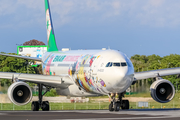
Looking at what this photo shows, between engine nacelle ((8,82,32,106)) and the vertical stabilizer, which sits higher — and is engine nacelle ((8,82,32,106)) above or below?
below

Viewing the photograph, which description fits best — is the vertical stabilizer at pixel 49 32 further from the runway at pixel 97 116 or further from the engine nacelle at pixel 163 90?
the runway at pixel 97 116

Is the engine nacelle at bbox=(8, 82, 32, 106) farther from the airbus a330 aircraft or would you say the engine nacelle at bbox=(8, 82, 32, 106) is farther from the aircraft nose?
the aircraft nose

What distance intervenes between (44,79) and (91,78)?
532 centimetres

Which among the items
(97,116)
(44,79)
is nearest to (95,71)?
(97,116)

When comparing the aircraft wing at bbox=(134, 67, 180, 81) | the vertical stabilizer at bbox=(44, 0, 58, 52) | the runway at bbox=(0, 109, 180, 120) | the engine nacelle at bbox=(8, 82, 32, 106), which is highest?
the vertical stabilizer at bbox=(44, 0, 58, 52)

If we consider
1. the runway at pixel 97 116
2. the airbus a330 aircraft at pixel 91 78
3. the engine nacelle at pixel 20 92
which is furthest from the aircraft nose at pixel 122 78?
the engine nacelle at pixel 20 92

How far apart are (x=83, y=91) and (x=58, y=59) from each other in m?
6.78

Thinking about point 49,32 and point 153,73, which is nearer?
point 153,73

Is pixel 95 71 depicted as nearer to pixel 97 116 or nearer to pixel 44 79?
pixel 97 116

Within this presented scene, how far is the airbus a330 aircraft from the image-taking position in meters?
30.0

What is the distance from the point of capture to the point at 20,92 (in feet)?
110

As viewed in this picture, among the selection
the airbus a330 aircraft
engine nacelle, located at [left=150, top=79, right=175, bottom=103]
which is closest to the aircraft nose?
the airbus a330 aircraft

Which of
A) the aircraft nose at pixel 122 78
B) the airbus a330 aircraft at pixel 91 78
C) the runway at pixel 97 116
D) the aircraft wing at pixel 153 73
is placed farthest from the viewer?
the aircraft wing at pixel 153 73

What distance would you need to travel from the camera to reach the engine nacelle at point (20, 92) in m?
33.3
